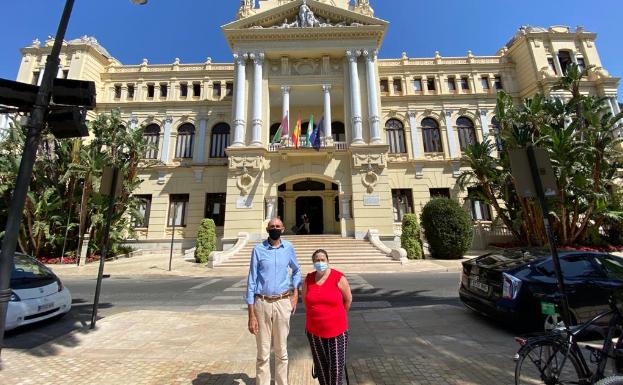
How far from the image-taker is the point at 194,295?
29.9ft

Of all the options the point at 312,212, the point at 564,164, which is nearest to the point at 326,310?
the point at 564,164

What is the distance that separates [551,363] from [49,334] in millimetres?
7691

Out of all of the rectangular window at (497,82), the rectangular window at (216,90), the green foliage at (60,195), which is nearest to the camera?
the green foliage at (60,195)

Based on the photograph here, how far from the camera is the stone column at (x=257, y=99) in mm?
20487

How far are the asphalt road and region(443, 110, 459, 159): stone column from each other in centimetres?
1513

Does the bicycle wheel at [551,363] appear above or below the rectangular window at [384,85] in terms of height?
below

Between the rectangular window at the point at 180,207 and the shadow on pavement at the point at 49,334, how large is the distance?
1712cm

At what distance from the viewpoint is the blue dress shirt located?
328 centimetres

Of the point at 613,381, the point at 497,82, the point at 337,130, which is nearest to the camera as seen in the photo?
the point at 613,381

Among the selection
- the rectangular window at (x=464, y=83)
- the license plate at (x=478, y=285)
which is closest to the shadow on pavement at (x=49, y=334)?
the license plate at (x=478, y=285)

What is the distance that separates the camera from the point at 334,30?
877 inches

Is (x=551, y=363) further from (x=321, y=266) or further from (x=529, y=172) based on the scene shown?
(x=529, y=172)

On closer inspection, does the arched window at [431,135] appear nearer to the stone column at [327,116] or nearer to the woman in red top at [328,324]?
the stone column at [327,116]

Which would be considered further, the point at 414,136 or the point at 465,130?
the point at 465,130
